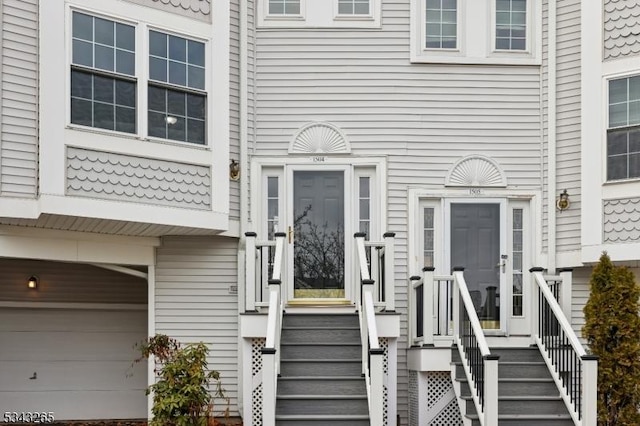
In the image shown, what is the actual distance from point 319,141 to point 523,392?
152 inches

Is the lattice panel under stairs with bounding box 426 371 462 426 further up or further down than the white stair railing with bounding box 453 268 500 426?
further down

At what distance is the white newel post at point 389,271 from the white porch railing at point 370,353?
32cm

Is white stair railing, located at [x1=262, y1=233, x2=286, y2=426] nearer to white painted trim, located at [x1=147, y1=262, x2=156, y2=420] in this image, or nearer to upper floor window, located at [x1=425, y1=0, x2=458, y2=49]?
white painted trim, located at [x1=147, y1=262, x2=156, y2=420]

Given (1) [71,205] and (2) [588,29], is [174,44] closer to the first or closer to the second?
(1) [71,205]

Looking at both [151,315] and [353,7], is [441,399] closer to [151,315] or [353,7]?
[151,315]

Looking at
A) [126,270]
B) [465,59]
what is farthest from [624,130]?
[126,270]

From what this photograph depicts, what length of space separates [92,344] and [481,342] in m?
5.68

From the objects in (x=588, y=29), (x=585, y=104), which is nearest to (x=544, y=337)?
(x=585, y=104)

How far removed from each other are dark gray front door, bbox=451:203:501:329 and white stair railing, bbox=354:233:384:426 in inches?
68.3

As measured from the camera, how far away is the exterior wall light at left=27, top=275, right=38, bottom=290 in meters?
11.7

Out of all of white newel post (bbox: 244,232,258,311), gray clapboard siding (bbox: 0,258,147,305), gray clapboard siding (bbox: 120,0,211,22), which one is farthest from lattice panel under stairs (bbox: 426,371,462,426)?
gray clapboard siding (bbox: 120,0,211,22)

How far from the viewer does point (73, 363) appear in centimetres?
1209

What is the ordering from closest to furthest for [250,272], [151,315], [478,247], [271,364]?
1. [271,364]
2. [250,272]
3. [151,315]
4. [478,247]

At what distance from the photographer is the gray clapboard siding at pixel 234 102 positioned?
10.9m
